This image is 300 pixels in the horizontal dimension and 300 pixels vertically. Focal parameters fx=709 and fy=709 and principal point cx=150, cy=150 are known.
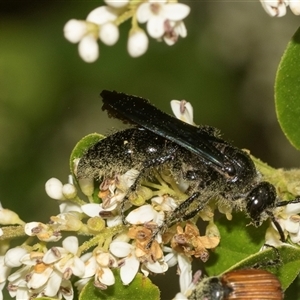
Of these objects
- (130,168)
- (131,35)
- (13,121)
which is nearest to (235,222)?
(130,168)

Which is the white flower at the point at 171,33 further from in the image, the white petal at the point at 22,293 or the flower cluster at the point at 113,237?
the white petal at the point at 22,293

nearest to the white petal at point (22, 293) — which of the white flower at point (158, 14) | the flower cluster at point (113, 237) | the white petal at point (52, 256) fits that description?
the flower cluster at point (113, 237)

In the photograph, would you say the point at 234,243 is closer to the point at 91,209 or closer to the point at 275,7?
the point at 91,209

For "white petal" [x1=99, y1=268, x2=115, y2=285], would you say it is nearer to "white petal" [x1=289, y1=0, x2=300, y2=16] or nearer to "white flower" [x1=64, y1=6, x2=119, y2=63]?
"white flower" [x1=64, y1=6, x2=119, y2=63]

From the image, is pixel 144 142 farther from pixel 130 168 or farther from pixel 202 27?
pixel 202 27

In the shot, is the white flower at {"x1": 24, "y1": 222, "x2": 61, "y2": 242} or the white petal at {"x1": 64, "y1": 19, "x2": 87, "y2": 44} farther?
the white flower at {"x1": 24, "y1": 222, "x2": 61, "y2": 242}

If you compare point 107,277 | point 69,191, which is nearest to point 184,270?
point 107,277

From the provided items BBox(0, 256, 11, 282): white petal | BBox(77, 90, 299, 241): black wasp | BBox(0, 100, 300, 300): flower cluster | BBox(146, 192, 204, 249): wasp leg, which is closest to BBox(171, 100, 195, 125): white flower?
BBox(77, 90, 299, 241): black wasp
